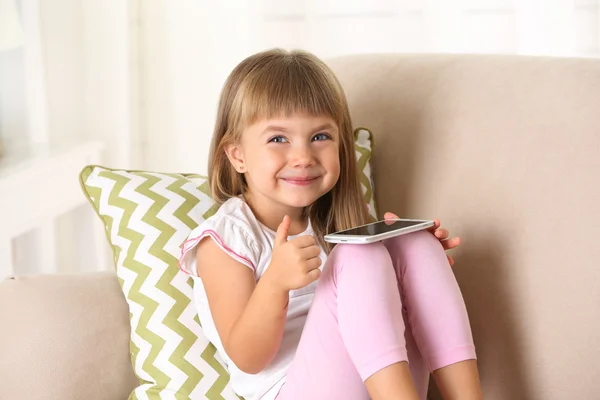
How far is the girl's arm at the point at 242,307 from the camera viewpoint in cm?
106

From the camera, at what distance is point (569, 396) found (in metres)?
1.08

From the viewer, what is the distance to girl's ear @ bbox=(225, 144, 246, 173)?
4.08ft

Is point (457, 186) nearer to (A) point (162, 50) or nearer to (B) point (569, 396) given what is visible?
(B) point (569, 396)

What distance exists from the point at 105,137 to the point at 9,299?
125 centimetres

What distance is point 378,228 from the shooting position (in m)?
1.12

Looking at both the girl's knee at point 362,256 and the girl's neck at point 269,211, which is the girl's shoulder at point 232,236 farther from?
the girl's knee at point 362,256

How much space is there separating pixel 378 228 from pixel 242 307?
0.71 ft

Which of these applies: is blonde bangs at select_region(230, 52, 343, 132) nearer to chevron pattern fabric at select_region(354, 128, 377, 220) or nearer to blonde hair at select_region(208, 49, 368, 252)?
blonde hair at select_region(208, 49, 368, 252)

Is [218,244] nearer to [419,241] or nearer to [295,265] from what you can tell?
[295,265]

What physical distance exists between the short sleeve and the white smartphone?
147 mm

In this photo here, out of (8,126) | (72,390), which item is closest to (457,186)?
(72,390)

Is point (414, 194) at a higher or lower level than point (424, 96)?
lower

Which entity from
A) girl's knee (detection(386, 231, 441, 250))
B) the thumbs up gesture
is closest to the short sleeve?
the thumbs up gesture

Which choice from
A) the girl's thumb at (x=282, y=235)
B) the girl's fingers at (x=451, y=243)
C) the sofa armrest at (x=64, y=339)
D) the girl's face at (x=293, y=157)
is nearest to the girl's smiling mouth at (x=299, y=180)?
the girl's face at (x=293, y=157)
